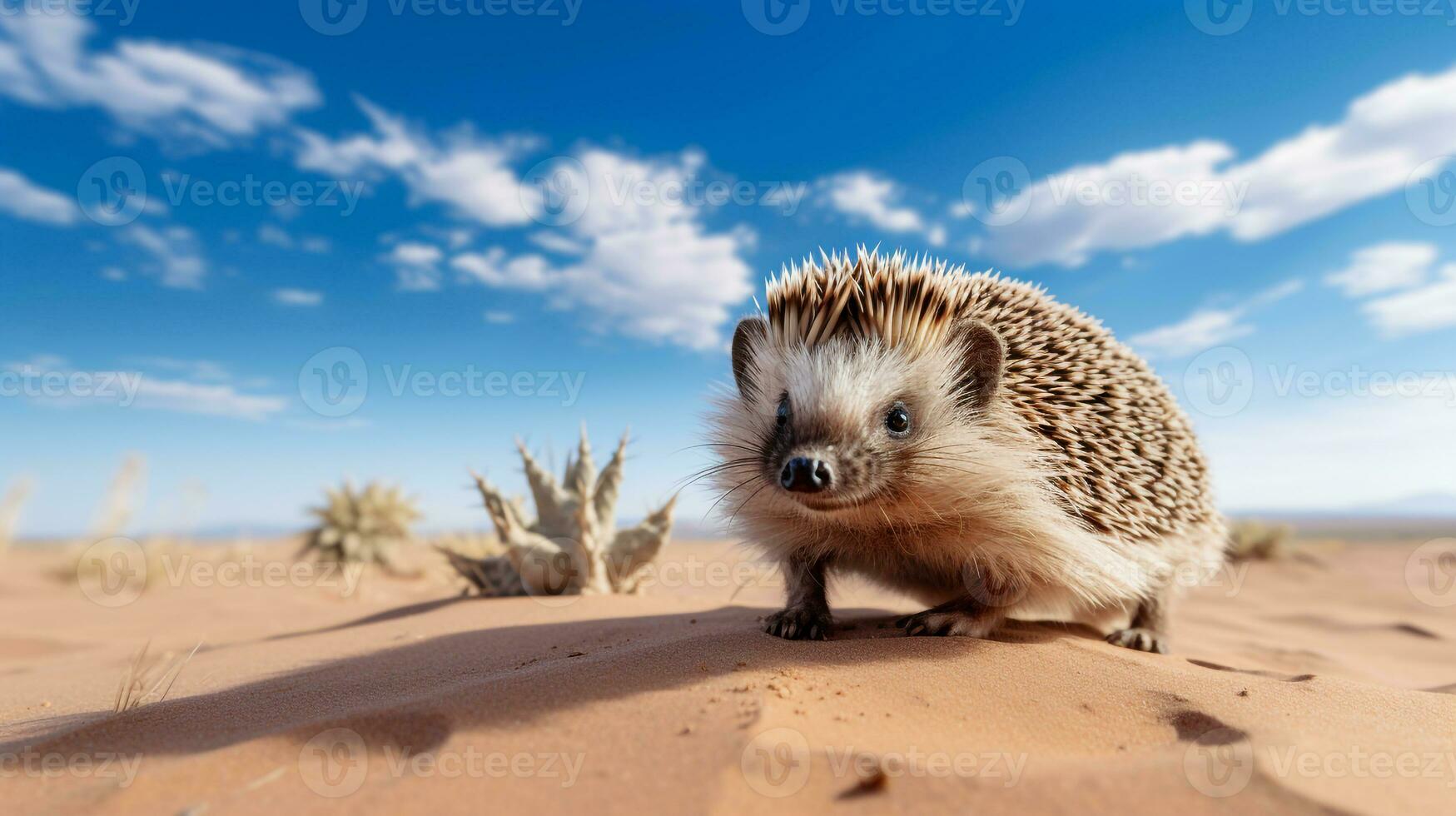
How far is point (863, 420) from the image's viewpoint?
3480 mm

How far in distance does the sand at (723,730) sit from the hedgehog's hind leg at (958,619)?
16 cm

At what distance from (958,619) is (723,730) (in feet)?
6.60

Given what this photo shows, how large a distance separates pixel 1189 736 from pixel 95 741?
13.7ft

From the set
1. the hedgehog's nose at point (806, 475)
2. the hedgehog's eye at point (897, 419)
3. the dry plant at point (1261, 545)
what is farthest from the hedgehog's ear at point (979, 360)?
the dry plant at point (1261, 545)

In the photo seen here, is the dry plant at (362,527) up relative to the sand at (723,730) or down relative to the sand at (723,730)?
down

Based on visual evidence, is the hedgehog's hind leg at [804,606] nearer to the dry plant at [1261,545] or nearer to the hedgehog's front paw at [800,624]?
the hedgehog's front paw at [800,624]

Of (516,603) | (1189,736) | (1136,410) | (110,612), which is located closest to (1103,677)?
(1189,736)

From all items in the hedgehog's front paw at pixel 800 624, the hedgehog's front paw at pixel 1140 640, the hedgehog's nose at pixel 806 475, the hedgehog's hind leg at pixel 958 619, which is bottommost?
the hedgehog's front paw at pixel 1140 640

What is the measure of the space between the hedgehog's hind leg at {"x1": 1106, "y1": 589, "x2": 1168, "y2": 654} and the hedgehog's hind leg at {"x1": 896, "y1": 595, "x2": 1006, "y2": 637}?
113cm

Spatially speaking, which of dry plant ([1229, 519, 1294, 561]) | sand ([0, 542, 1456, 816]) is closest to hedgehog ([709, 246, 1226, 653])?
sand ([0, 542, 1456, 816])

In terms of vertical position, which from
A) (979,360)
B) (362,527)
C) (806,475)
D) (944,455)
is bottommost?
(362,527)

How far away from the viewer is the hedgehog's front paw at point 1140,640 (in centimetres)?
447

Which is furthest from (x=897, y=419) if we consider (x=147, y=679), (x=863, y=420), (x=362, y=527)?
(x=362, y=527)

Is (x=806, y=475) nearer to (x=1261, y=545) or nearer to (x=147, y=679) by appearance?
(x=147, y=679)
